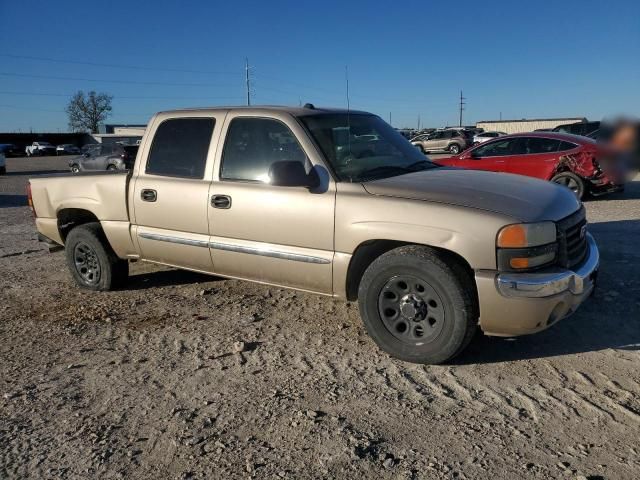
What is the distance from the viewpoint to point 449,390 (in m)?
3.47

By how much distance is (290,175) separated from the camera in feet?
13.2

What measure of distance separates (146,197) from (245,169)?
111cm

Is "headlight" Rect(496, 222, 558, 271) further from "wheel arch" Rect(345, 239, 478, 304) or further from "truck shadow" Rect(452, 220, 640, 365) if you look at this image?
"truck shadow" Rect(452, 220, 640, 365)

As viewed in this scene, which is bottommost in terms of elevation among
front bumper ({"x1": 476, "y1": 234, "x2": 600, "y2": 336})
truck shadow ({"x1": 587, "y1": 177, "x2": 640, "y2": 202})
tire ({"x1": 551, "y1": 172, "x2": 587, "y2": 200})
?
truck shadow ({"x1": 587, "y1": 177, "x2": 640, "y2": 202})

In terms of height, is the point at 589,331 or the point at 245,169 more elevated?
the point at 245,169

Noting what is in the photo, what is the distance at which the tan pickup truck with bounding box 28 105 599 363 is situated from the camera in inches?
137

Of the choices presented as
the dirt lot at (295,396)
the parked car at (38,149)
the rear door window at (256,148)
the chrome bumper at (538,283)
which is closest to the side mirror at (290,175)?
the rear door window at (256,148)

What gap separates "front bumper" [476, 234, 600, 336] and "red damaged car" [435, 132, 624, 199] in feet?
23.5

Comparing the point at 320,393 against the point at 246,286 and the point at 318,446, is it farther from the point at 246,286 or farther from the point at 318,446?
the point at 246,286

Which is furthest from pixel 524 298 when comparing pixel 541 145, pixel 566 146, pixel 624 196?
pixel 624 196

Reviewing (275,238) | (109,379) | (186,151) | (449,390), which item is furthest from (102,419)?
(186,151)

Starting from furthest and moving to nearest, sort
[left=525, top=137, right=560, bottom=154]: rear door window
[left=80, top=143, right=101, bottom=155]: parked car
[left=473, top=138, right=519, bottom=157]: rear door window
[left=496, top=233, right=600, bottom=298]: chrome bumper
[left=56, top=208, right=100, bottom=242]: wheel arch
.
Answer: [left=80, top=143, right=101, bottom=155]: parked car
[left=473, top=138, right=519, bottom=157]: rear door window
[left=525, top=137, right=560, bottom=154]: rear door window
[left=56, top=208, right=100, bottom=242]: wheel arch
[left=496, top=233, right=600, bottom=298]: chrome bumper

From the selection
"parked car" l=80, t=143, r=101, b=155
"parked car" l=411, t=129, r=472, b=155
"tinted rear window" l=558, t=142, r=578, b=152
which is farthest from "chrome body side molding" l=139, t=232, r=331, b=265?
"parked car" l=411, t=129, r=472, b=155

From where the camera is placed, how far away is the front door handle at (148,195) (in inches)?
196
